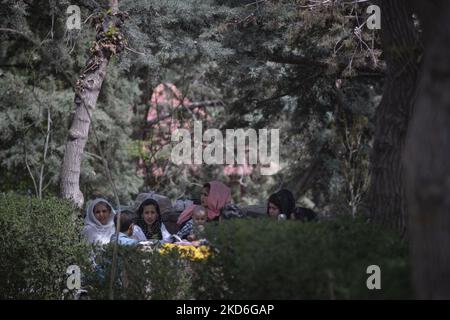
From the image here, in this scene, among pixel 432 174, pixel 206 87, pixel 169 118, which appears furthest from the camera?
pixel 169 118

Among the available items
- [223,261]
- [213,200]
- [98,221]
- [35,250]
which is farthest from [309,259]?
[213,200]

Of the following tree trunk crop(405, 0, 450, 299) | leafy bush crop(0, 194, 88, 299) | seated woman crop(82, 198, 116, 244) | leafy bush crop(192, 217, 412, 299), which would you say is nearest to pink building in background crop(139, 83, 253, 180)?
seated woman crop(82, 198, 116, 244)

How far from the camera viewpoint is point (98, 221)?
9.05 meters

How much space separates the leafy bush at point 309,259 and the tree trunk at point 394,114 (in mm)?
367

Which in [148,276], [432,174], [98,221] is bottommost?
[148,276]

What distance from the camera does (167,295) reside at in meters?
6.34

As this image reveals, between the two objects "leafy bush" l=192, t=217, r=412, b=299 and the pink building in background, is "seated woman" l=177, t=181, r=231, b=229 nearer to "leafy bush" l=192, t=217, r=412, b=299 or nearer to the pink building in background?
"leafy bush" l=192, t=217, r=412, b=299

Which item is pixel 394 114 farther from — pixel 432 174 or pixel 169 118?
pixel 169 118

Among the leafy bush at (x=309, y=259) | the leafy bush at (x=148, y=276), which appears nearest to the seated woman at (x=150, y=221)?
the leafy bush at (x=148, y=276)

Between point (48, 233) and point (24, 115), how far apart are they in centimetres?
975

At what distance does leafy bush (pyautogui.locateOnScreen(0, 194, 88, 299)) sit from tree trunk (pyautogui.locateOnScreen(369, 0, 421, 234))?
291 cm

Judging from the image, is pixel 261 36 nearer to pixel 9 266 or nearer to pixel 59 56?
pixel 59 56

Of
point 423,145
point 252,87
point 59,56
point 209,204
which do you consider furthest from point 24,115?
point 423,145

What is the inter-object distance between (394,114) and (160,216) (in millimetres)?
4525
